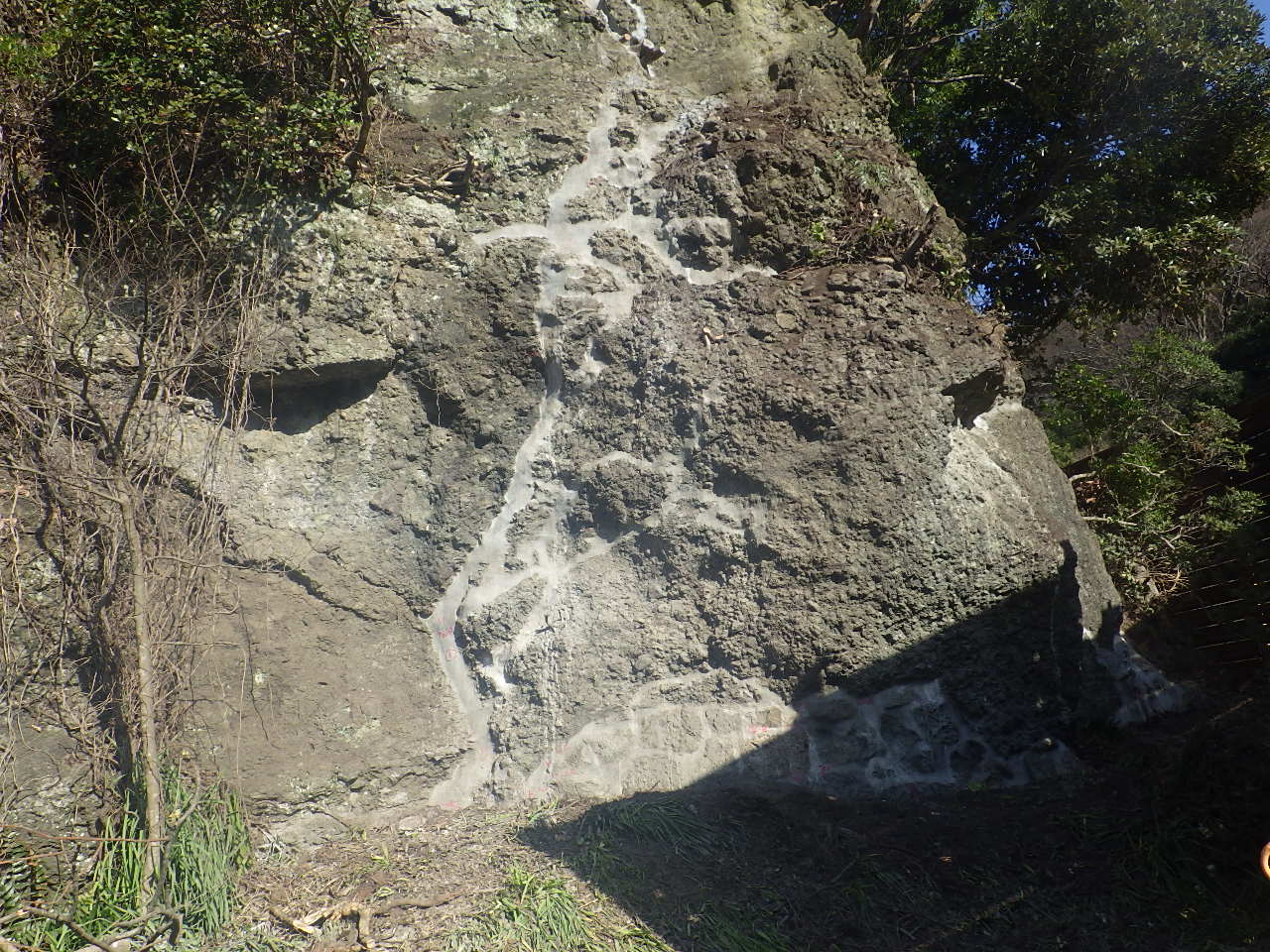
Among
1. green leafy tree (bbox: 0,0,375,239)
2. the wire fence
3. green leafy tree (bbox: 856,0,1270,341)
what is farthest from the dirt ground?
green leafy tree (bbox: 856,0,1270,341)

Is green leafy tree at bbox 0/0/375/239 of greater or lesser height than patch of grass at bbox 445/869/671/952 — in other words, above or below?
above

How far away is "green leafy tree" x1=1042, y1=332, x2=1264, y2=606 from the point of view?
19.1 feet

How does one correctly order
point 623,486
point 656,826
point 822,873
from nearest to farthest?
1. point 822,873
2. point 656,826
3. point 623,486

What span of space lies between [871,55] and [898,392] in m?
3.83

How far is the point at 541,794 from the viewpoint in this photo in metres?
3.82

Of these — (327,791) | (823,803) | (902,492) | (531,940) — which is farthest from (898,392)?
(327,791)

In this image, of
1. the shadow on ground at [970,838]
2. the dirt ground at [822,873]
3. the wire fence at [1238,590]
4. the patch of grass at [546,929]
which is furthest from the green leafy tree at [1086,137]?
the patch of grass at [546,929]

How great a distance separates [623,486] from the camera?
402cm

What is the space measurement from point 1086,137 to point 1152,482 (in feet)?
8.11

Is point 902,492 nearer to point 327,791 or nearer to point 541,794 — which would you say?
point 541,794

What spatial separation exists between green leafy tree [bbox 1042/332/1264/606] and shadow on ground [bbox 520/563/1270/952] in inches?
81.9

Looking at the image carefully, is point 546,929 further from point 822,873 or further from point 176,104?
point 176,104

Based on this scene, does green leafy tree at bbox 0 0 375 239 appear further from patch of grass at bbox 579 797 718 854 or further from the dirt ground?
patch of grass at bbox 579 797 718 854

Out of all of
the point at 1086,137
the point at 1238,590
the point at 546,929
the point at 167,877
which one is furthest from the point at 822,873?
the point at 1086,137
